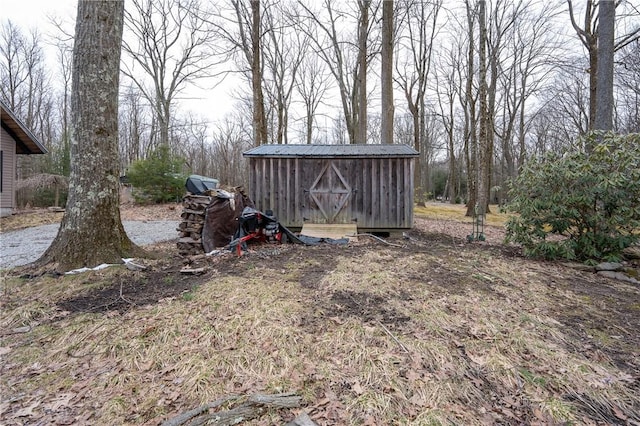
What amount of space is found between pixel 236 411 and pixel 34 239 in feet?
27.8

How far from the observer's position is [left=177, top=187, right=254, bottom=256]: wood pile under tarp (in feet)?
18.8

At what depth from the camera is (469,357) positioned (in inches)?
96.4

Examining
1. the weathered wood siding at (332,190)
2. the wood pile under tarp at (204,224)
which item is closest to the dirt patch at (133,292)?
the wood pile under tarp at (204,224)

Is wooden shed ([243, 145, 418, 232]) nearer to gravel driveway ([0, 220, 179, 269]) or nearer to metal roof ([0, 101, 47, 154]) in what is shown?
gravel driveway ([0, 220, 179, 269])

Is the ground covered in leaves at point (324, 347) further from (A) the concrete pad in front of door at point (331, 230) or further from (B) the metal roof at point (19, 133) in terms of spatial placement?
(B) the metal roof at point (19, 133)

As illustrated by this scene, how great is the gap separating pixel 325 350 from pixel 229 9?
14.4m

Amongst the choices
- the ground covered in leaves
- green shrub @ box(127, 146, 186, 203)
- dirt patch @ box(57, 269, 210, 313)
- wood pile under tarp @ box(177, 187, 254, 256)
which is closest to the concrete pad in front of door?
wood pile under tarp @ box(177, 187, 254, 256)

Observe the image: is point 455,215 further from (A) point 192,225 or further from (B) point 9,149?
(B) point 9,149

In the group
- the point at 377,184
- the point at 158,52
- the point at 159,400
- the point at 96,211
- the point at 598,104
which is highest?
the point at 158,52

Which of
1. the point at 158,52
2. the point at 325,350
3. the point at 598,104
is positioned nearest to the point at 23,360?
the point at 325,350

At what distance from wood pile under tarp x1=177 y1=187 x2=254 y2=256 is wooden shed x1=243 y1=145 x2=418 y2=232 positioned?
7.19ft

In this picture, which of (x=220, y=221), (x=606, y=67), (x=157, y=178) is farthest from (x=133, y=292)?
(x=157, y=178)

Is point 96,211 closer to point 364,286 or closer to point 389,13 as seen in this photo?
point 364,286

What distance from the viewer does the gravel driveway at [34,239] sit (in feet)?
17.6
